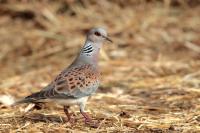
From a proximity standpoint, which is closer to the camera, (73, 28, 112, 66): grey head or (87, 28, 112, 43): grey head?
(73, 28, 112, 66): grey head

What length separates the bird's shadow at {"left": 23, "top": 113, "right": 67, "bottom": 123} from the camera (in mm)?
6082

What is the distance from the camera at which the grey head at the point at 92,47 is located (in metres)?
6.27

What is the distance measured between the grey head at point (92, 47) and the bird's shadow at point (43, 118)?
0.54 meters

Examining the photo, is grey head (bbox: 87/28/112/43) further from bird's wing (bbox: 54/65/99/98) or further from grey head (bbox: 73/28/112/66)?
bird's wing (bbox: 54/65/99/98)

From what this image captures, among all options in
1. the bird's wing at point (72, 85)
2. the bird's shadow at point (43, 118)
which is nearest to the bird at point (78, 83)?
the bird's wing at point (72, 85)

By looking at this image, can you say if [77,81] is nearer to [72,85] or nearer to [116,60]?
[72,85]

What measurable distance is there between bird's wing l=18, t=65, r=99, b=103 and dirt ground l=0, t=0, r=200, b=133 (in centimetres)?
26

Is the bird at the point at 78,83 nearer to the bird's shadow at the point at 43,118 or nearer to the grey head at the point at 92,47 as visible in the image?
Result: the grey head at the point at 92,47

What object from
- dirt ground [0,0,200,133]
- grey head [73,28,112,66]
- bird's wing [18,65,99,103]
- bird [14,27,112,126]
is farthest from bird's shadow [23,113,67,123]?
grey head [73,28,112,66]

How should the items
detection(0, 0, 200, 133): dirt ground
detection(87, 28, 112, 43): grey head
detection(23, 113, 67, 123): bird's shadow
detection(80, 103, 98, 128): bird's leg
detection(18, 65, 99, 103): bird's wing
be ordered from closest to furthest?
detection(18, 65, 99, 103): bird's wing
detection(80, 103, 98, 128): bird's leg
detection(23, 113, 67, 123): bird's shadow
detection(0, 0, 200, 133): dirt ground
detection(87, 28, 112, 43): grey head

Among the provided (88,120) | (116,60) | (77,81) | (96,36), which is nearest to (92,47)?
(96,36)

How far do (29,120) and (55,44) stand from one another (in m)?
4.36

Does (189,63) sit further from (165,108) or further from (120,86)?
(165,108)

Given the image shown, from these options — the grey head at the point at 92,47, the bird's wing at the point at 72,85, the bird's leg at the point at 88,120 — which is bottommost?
the bird's leg at the point at 88,120
